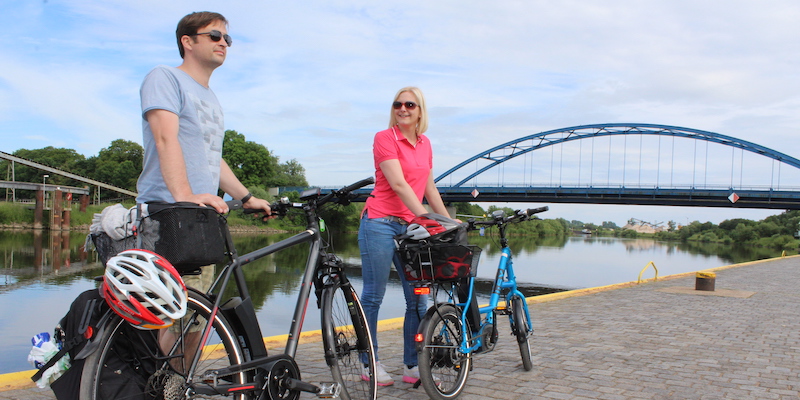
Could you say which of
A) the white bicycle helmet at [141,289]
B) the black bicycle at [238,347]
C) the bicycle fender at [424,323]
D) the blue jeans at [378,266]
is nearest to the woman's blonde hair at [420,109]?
the blue jeans at [378,266]

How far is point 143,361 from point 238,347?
1.26 feet

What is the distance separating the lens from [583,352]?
4895mm

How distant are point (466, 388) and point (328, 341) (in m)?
Result: 1.23

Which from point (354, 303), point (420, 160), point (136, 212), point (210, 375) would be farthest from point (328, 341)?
point (420, 160)

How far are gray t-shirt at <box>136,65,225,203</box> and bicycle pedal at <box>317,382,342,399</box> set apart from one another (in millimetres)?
1016

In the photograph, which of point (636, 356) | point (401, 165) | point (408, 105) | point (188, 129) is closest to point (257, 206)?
point (188, 129)

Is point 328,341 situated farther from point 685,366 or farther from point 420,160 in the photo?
point 685,366

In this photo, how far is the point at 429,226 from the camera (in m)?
3.28

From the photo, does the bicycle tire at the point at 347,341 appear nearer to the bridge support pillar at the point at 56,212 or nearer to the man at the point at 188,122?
the man at the point at 188,122

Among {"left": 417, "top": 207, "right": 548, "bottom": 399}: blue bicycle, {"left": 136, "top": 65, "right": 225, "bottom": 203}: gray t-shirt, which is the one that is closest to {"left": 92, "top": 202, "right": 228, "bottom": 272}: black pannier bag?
{"left": 136, "top": 65, "right": 225, "bottom": 203}: gray t-shirt

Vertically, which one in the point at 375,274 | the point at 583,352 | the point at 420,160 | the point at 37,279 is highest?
the point at 420,160

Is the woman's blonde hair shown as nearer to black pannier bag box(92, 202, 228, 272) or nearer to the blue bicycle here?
the blue bicycle

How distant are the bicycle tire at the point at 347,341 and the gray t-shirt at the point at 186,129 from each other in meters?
0.79

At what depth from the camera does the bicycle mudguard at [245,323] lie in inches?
95.7
